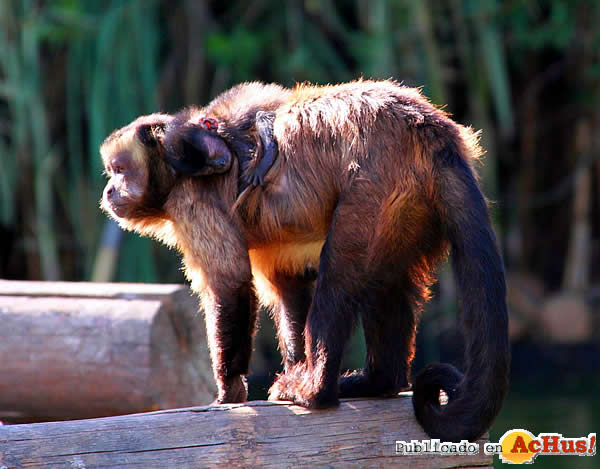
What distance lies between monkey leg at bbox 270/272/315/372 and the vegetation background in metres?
4.64

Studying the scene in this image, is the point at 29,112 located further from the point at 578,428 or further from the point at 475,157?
the point at 475,157

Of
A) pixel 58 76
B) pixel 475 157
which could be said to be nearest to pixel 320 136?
pixel 475 157

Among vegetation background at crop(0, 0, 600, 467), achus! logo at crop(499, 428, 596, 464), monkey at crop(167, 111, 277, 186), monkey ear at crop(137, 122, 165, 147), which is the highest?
vegetation background at crop(0, 0, 600, 467)

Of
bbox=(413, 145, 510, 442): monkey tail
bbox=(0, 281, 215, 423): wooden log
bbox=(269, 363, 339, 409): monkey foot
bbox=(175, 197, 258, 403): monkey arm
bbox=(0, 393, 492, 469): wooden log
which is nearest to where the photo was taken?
bbox=(0, 393, 492, 469): wooden log

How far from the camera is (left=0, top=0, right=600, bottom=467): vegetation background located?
8.34 metres

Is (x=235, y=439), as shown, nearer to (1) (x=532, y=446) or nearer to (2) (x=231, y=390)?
(2) (x=231, y=390)

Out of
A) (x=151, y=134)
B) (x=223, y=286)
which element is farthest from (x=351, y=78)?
(x=223, y=286)

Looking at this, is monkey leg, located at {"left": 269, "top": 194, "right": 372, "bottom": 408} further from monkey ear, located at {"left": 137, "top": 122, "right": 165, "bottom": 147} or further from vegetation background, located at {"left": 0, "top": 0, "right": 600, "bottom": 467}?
vegetation background, located at {"left": 0, "top": 0, "right": 600, "bottom": 467}

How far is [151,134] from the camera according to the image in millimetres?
3449

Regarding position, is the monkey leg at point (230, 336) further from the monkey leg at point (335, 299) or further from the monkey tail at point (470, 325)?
the monkey tail at point (470, 325)

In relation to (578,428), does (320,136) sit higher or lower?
higher

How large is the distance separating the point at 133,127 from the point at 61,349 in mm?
973

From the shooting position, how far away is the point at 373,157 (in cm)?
→ 290

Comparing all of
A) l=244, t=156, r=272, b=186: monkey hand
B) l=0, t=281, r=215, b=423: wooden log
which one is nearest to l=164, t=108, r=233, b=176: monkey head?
l=244, t=156, r=272, b=186: monkey hand
